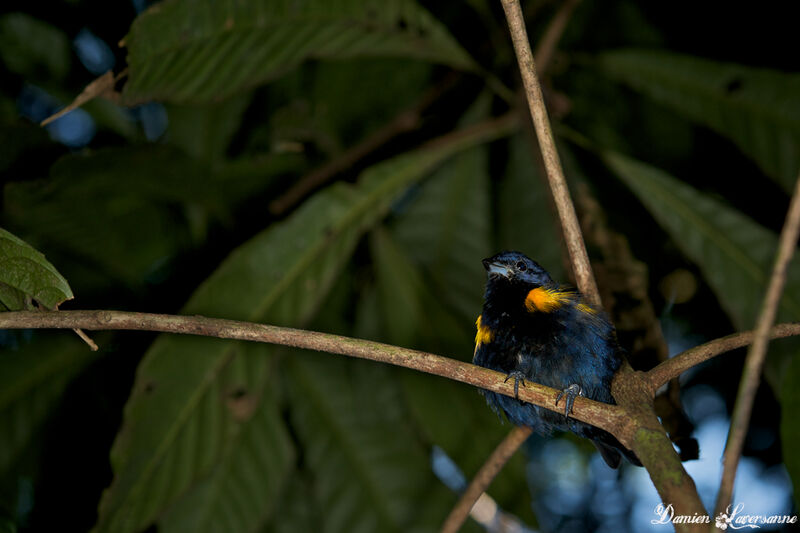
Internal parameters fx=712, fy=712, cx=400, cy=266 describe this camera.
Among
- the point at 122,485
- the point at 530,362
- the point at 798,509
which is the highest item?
the point at 530,362

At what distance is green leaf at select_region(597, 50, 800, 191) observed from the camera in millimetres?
2672

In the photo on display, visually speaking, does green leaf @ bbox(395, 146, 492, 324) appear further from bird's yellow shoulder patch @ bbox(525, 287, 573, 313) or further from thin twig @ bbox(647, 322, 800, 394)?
thin twig @ bbox(647, 322, 800, 394)

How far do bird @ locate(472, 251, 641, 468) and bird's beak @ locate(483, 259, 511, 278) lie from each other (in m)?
0.04

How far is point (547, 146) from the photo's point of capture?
136 cm

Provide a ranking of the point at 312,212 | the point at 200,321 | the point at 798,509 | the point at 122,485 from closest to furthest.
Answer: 1. the point at 200,321
2. the point at 798,509
3. the point at 122,485
4. the point at 312,212

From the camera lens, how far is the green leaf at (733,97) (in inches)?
105

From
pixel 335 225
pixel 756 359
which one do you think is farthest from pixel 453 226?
pixel 756 359

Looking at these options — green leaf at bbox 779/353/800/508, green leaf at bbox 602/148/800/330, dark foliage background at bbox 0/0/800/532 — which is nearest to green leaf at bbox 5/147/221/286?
dark foliage background at bbox 0/0/800/532

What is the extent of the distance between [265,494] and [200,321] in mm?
1697

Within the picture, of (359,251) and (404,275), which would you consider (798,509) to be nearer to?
(404,275)

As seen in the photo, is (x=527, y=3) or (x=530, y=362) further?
(x=527, y=3)

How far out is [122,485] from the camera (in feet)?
6.87

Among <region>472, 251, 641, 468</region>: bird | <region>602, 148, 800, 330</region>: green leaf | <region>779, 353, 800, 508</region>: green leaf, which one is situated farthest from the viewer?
<region>602, 148, 800, 330</region>: green leaf

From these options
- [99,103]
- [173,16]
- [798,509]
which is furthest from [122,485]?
[99,103]
